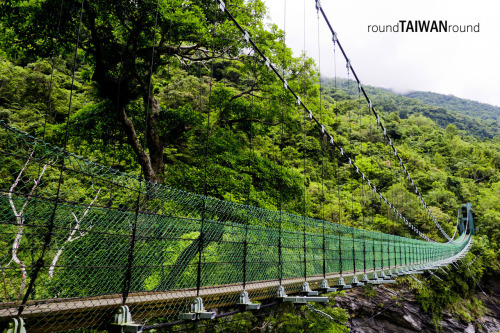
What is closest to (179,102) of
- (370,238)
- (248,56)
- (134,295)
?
(248,56)

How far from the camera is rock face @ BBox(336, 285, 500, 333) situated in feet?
29.7

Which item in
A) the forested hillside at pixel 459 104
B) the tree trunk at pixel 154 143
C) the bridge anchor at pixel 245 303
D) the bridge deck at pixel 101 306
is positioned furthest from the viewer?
the forested hillside at pixel 459 104

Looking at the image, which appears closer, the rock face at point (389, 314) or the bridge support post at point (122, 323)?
the bridge support post at point (122, 323)

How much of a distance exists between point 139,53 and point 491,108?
216 ft

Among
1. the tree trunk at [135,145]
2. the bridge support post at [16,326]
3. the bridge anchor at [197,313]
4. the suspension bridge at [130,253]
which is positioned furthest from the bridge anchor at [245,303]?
the tree trunk at [135,145]

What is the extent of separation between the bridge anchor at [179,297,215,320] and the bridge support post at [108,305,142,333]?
391 mm

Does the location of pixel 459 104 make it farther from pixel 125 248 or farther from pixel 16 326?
pixel 16 326

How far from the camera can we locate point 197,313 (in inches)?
78.0

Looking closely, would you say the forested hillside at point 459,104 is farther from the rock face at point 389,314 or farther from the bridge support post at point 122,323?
the bridge support post at point 122,323

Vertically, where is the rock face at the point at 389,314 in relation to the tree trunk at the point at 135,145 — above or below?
below

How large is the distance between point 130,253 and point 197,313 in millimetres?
564

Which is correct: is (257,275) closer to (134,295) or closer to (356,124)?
(134,295)

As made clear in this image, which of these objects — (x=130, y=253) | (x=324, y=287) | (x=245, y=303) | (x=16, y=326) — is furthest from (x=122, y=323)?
(x=324, y=287)

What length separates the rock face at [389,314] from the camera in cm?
906
